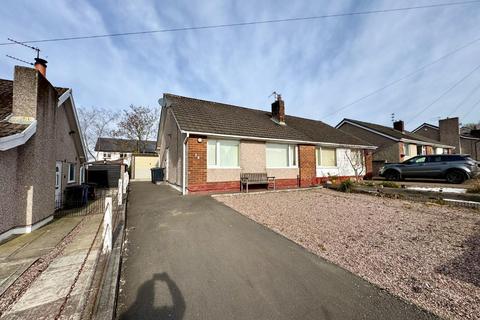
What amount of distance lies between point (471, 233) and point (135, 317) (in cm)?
703

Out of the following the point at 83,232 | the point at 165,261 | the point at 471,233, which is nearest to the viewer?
the point at 165,261

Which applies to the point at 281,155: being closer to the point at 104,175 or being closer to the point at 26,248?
the point at 26,248

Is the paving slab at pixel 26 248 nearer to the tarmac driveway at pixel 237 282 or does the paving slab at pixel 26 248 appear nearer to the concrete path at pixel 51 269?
the concrete path at pixel 51 269

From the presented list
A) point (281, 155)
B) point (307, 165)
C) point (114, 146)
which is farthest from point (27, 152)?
point (114, 146)

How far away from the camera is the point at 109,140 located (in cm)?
4325

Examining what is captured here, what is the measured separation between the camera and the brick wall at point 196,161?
9430 millimetres

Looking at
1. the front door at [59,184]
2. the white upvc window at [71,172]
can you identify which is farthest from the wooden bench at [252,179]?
the white upvc window at [71,172]

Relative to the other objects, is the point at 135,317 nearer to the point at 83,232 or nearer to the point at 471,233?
the point at 83,232

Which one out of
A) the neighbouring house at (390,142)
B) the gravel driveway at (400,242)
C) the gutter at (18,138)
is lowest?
the gravel driveway at (400,242)

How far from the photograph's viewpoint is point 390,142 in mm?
20484

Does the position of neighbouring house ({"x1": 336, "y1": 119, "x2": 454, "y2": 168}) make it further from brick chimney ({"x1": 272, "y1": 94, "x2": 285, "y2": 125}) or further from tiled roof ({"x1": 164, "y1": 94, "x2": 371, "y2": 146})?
brick chimney ({"x1": 272, "y1": 94, "x2": 285, "y2": 125})

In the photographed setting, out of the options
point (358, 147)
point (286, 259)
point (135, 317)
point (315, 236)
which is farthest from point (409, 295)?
point (358, 147)

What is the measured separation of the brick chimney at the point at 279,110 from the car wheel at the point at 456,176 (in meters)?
11.0

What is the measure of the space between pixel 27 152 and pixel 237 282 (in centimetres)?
648
